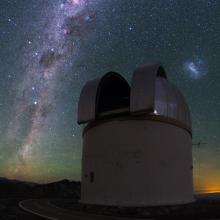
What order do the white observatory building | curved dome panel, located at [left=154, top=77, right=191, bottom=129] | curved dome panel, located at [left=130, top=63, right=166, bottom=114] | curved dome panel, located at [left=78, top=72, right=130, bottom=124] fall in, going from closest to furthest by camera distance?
curved dome panel, located at [left=130, top=63, right=166, bottom=114]
the white observatory building
curved dome panel, located at [left=154, top=77, right=191, bottom=129]
curved dome panel, located at [left=78, top=72, right=130, bottom=124]

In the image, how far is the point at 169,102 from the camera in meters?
22.2

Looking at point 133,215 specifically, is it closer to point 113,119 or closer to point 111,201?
point 111,201

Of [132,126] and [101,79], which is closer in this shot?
[132,126]

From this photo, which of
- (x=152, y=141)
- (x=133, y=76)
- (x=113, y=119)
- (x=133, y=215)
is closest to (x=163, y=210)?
(x=133, y=215)

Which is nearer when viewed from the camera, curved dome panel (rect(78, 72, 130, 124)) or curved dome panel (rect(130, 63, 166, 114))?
curved dome panel (rect(130, 63, 166, 114))

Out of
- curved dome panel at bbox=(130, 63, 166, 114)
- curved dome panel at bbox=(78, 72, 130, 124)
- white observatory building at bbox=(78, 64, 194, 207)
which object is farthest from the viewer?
curved dome panel at bbox=(78, 72, 130, 124)

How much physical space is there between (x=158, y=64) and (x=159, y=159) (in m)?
6.45

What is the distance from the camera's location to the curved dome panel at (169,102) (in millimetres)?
21641

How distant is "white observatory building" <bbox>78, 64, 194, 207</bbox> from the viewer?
21469mm

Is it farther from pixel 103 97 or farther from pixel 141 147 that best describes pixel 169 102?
pixel 103 97

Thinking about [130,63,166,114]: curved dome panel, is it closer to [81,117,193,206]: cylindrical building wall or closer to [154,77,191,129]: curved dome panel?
[154,77,191,129]: curved dome panel

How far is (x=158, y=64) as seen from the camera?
2322 cm

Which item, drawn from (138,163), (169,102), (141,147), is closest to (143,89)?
(169,102)

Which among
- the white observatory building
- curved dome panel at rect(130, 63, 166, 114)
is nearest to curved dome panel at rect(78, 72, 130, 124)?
the white observatory building
